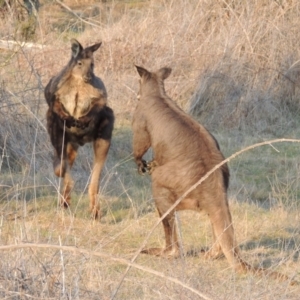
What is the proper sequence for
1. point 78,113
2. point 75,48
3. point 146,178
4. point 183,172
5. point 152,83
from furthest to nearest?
point 146,178, point 75,48, point 78,113, point 152,83, point 183,172

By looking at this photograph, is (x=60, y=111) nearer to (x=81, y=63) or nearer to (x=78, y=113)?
(x=78, y=113)

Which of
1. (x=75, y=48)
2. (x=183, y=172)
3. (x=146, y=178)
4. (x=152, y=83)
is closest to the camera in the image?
(x=183, y=172)

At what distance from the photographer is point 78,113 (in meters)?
8.12

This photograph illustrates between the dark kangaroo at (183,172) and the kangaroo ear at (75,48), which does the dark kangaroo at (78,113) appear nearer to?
the kangaroo ear at (75,48)

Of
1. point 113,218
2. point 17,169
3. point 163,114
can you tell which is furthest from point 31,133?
point 163,114

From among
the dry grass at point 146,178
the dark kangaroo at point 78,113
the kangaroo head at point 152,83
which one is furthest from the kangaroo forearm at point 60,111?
the kangaroo head at point 152,83

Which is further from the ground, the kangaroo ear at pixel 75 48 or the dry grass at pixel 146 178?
the kangaroo ear at pixel 75 48

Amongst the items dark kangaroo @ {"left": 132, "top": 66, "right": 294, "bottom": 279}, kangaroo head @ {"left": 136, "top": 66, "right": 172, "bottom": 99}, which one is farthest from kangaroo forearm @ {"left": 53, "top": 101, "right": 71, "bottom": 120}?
dark kangaroo @ {"left": 132, "top": 66, "right": 294, "bottom": 279}

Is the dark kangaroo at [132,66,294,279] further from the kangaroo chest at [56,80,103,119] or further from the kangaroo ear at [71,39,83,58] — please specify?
the kangaroo ear at [71,39,83,58]

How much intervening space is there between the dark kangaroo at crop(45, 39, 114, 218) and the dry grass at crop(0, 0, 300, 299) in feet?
0.80

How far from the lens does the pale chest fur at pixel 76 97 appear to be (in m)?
8.12

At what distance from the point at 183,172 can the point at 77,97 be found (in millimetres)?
2080

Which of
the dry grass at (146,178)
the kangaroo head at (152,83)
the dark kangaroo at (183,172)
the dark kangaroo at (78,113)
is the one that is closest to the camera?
the dry grass at (146,178)

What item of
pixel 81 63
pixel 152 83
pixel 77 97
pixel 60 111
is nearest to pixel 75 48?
pixel 81 63
